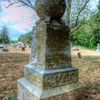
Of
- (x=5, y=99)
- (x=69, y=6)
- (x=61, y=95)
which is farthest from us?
(x=69, y=6)

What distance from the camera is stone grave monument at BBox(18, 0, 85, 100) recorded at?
222cm

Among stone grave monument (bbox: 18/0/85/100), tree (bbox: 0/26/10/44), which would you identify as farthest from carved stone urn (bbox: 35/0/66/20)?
tree (bbox: 0/26/10/44)

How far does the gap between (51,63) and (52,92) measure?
614 millimetres

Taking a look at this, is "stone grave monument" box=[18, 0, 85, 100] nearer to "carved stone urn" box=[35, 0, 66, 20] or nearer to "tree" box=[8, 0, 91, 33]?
"carved stone urn" box=[35, 0, 66, 20]

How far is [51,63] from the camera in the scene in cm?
238

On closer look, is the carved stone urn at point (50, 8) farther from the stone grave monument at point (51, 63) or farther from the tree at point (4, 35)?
the tree at point (4, 35)

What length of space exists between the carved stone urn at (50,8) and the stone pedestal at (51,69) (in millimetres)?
213

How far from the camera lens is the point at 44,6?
94.7 inches

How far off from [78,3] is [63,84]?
8.25 meters

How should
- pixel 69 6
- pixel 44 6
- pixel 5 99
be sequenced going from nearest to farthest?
pixel 44 6 → pixel 5 99 → pixel 69 6

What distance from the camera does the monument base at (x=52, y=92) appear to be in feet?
6.83

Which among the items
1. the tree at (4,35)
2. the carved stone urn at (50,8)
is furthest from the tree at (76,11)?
the tree at (4,35)

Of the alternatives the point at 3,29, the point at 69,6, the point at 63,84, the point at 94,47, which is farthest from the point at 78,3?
the point at 3,29

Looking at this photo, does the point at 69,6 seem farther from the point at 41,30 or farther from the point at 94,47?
the point at 94,47
